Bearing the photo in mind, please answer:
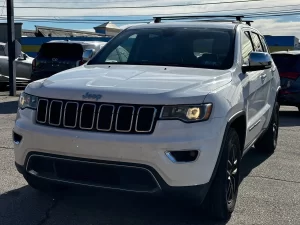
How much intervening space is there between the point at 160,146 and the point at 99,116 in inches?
21.9

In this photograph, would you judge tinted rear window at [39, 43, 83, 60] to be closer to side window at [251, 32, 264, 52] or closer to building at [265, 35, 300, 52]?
side window at [251, 32, 264, 52]

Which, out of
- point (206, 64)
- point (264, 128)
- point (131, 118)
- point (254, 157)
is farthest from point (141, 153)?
point (254, 157)

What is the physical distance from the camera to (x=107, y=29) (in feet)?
188

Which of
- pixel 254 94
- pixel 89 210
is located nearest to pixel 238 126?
→ pixel 254 94

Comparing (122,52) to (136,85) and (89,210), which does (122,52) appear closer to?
(136,85)

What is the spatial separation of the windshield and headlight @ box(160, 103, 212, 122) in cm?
116

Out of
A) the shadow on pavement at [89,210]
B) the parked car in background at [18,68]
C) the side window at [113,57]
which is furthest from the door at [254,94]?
the parked car in background at [18,68]

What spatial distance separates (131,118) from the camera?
3719mm

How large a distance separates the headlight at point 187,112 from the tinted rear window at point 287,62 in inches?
328

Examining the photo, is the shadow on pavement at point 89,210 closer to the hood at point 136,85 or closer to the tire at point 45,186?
the tire at point 45,186

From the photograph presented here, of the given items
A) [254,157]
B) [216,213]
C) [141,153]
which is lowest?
[254,157]

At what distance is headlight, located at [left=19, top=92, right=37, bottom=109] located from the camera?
164 inches

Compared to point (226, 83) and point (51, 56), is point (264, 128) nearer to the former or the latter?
point (226, 83)

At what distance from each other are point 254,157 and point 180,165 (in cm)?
358
